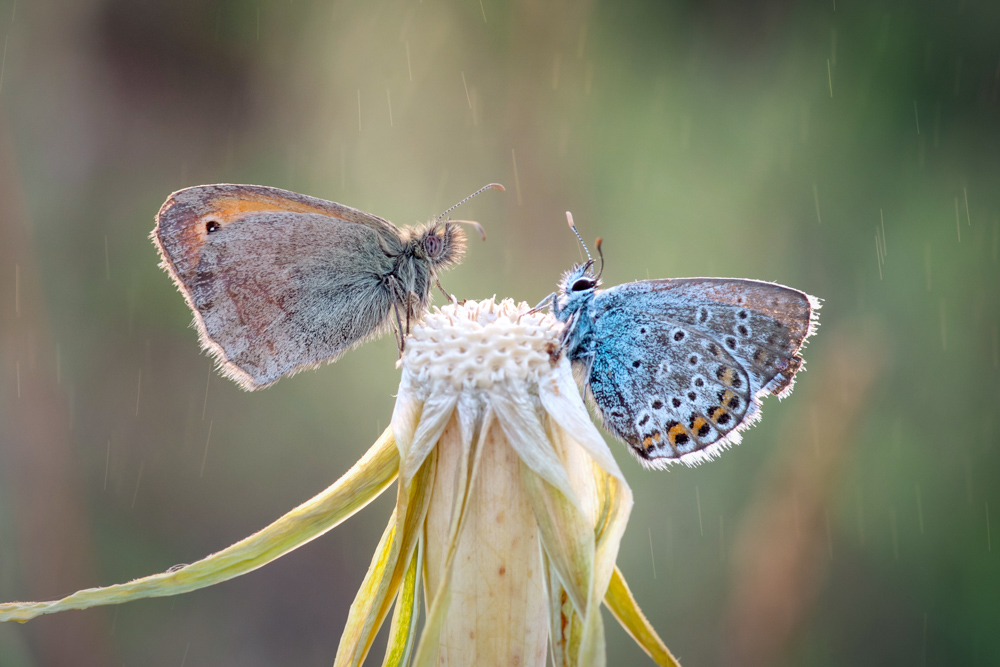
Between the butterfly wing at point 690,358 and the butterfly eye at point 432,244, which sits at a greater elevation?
the butterfly eye at point 432,244

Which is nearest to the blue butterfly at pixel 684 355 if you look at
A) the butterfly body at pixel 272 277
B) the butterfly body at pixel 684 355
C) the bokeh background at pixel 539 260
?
the butterfly body at pixel 684 355

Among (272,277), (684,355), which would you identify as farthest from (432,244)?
(684,355)

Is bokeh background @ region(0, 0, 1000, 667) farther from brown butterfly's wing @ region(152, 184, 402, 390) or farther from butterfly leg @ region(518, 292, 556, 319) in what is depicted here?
butterfly leg @ region(518, 292, 556, 319)

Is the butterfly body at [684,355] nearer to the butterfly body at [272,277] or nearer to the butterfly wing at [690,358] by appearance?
the butterfly wing at [690,358]

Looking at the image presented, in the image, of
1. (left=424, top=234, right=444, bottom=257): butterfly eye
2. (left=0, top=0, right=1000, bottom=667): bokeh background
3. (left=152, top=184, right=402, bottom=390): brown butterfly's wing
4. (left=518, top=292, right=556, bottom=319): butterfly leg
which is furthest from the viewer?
(left=0, top=0, right=1000, bottom=667): bokeh background

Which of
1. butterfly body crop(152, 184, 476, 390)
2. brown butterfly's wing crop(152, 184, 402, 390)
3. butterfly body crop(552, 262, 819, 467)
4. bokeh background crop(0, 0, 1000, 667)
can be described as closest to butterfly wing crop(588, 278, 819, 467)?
butterfly body crop(552, 262, 819, 467)

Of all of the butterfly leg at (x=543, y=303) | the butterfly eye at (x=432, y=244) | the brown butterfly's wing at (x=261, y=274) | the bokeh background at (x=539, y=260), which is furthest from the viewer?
the bokeh background at (x=539, y=260)

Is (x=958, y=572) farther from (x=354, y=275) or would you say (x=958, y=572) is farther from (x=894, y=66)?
(x=354, y=275)
